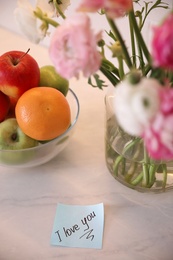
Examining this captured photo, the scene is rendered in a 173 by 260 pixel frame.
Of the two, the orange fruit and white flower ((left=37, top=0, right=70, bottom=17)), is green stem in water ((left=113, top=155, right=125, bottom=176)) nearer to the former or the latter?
the orange fruit

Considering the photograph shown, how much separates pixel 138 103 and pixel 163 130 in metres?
0.04

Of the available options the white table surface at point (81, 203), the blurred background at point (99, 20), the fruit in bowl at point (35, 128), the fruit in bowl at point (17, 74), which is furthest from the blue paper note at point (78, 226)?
the blurred background at point (99, 20)

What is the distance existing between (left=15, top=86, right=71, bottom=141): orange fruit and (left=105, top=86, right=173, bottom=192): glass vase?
0.09 m

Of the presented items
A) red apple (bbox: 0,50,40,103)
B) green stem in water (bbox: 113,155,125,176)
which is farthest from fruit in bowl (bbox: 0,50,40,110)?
green stem in water (bbox: 113,155,125,176)

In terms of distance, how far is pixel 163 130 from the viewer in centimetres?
34

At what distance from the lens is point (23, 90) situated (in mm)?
705

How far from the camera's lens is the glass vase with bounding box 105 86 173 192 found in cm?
65

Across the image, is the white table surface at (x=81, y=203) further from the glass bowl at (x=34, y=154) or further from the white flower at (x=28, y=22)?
the white flower at (x=28, y=22)

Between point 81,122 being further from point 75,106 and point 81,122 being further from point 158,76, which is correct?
point 158,76

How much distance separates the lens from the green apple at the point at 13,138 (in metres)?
0.69

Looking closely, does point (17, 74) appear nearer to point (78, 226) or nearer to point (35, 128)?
point (35, 128)

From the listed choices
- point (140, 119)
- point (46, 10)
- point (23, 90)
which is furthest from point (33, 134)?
point (140, 119)

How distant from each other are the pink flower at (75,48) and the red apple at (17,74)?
276mm

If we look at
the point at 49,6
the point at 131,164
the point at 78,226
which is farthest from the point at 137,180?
the point at 49,6
